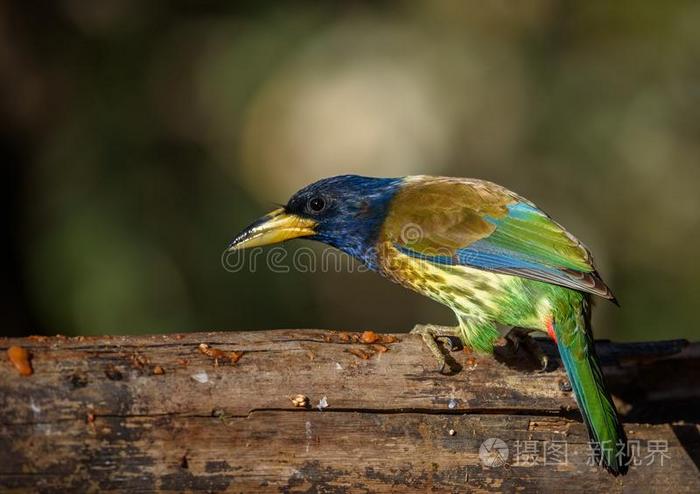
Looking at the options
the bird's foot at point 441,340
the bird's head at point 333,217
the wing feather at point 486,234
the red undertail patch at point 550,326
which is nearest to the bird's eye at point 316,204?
the bird's head at point 333,217

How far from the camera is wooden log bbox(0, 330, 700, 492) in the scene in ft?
9.04

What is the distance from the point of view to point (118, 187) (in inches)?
256

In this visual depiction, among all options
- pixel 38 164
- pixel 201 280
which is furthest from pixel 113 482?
pixel 38 164

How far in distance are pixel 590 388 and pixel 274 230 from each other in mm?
1561

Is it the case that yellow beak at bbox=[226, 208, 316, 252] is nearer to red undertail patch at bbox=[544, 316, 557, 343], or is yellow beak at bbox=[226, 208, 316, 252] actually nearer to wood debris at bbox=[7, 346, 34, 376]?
red undertail patch at bbox=[544, 316, 557, 343]

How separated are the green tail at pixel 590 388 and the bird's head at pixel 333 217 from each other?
0.97 metres

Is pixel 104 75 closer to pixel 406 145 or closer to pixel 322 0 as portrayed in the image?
pixel 322 0

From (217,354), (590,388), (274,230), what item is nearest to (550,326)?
(590,388)

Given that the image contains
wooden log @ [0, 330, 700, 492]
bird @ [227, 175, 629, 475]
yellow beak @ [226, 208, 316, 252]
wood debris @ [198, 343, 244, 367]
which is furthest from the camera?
yellow beak @ [226, 208, 316, 252]

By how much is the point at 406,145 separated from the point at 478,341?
4.47m

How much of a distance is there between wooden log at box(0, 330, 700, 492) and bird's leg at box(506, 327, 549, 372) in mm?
155
